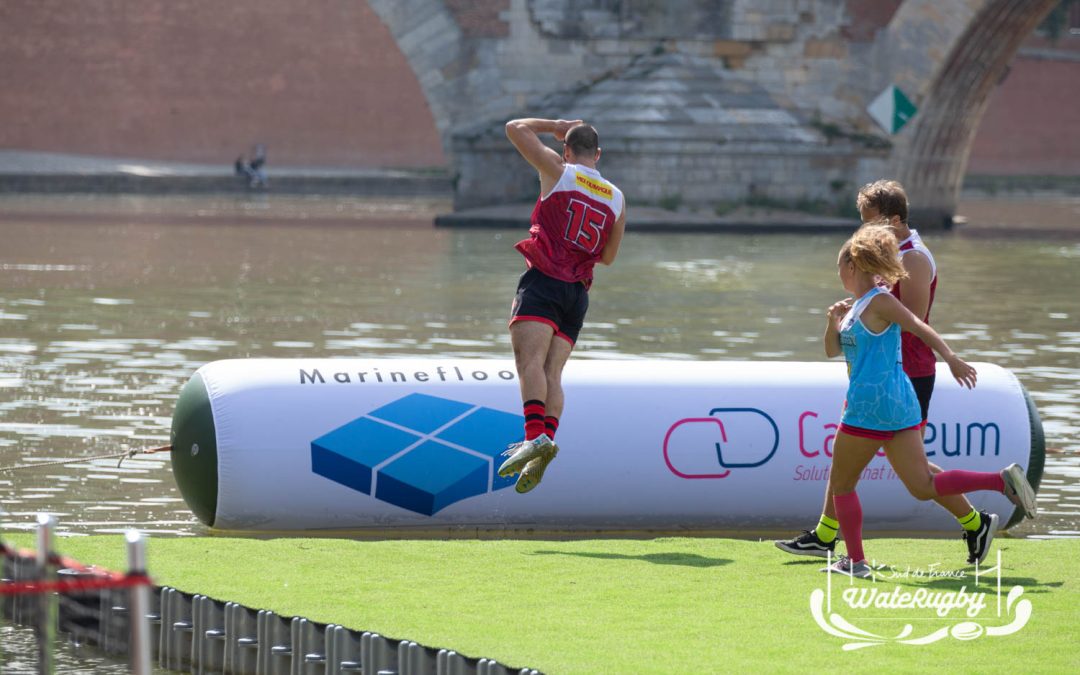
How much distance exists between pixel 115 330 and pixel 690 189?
19.0 metres

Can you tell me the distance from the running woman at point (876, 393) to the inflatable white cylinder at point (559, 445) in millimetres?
1416

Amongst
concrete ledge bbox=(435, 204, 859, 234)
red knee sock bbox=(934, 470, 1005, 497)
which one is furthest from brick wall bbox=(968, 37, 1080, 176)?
red knee sock bbox=(934, 470, 1005, 497)

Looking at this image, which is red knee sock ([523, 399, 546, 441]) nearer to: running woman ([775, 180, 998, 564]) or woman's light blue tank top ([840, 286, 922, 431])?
running woman ([775, 180, 998, 564])

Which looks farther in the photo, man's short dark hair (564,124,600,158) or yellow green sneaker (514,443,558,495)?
man's short dark hair (564,124,600,158)

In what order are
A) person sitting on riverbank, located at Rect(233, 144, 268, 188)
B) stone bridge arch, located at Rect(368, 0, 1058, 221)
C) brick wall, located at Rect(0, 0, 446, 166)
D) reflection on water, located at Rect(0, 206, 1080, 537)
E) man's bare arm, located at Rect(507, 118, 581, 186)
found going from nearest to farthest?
1. man's bare arm, located at Rect(507, 118, 581, 186)
2. reflection on water, located at Rect(0, 206, 1080, 537)
3. stone bridge arch, located at Rect(368, 0, 1058, 221)
4. person sitting on riverbank, located at Rect(233, 144, 268, 188)
5. brick wall, located at Rect(0, 0, 446, 166)

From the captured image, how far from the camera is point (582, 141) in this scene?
7.52 m

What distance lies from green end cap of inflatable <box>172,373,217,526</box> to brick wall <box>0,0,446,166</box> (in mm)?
45657

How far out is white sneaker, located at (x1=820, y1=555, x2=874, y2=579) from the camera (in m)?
6.61

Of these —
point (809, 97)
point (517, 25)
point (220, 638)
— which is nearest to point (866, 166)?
point (809, 97)

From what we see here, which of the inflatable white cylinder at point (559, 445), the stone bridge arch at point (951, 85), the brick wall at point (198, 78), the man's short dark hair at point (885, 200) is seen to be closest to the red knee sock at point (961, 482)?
the man's short dark hair at point (885, 200)

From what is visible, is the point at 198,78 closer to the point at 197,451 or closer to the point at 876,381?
the point at 197,451

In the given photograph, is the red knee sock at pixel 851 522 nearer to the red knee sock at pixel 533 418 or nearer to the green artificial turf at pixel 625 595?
the green artificial turf at pixel 625 595

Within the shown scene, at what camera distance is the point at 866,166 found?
111 ft

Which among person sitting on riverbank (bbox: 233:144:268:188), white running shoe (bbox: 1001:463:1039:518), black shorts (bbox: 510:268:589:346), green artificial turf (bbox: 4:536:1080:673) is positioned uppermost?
person sitting on riverbank (bbox: 233:144:268:188)
